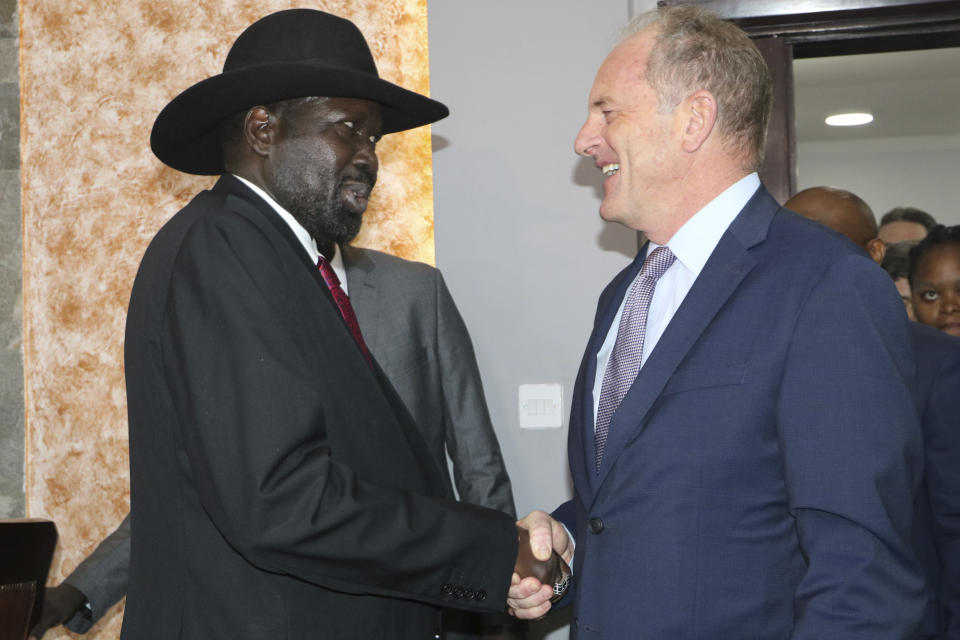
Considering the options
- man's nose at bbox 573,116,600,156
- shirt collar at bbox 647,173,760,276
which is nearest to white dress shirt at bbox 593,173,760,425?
shirt collar at bbox 647,173,760,276

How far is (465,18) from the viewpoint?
2.87 m

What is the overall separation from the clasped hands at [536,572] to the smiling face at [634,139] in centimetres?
63

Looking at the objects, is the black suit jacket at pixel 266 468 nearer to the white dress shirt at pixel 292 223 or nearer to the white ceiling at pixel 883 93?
the white dress shirt at pixel 292 223

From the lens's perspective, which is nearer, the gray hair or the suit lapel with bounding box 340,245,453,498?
the gray hair

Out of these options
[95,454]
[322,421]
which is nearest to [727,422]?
[322,421]

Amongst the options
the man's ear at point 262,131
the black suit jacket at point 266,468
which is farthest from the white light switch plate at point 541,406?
the man's ear at point 262,131

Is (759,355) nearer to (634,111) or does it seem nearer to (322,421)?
(634,111)

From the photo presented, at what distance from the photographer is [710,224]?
1680 millimetres

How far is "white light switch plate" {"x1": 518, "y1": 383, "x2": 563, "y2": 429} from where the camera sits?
2.82 meters

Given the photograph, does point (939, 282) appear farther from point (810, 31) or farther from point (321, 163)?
point (321, 163)

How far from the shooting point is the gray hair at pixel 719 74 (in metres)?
1.68

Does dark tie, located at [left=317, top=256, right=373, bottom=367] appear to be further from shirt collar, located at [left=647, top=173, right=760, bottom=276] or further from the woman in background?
the woman in background

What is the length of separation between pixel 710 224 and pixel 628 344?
0.84ft

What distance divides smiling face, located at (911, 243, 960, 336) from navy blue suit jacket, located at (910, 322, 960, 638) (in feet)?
3.04
